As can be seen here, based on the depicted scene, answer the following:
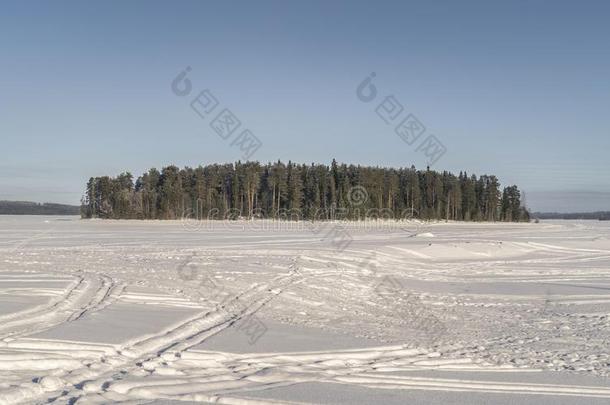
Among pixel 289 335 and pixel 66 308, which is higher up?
pixel 66 308

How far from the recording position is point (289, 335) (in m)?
10.1

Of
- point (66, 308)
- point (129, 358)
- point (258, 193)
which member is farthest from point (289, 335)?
point (258, 193)

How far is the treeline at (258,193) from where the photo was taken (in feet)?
305

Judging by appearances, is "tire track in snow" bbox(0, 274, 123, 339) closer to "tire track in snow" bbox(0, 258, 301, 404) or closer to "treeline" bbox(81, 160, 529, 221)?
"tire track in snow" bbox(0, 258, 301, 404)

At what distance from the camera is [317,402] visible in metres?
6.23

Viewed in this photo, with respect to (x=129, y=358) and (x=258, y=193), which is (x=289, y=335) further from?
(x=258, y=193)

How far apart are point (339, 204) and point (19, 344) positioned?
284 feet

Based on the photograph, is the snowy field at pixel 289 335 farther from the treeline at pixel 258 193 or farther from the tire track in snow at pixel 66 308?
the treeline at pixel 258 193

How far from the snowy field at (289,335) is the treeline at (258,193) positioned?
71384 mm

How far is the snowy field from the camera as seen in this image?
6.70 metres

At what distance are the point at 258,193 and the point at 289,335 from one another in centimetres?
8800

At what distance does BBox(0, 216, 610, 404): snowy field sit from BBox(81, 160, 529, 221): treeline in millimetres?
71384

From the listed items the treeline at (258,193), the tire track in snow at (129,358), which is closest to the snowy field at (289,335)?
the tire track in snow at (129,358)

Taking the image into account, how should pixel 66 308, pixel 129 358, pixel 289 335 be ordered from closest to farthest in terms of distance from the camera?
pixel 129 358 < pixel 289 335 < pixel 66 308
